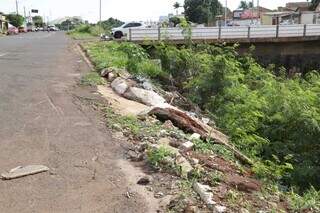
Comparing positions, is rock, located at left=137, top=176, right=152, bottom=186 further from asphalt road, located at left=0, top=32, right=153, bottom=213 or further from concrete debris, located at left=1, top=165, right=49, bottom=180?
concrete debris, located at left=1, top=165, right=49, bottom=180

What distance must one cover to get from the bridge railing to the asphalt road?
55.9ft

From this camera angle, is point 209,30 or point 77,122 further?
point 209,30

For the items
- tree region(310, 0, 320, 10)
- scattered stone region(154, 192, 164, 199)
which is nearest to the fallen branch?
scattered stone region(154, 192, 164, 199)

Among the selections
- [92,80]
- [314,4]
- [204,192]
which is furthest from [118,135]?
[314,4]

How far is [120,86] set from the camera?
11508 mm

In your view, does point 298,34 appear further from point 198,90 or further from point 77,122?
point 77,122

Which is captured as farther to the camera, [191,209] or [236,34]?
[236,34]

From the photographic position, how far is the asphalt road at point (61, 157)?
15.9ft

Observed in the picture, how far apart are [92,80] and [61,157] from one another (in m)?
6.65

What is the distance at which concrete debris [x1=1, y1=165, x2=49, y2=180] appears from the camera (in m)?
5.52

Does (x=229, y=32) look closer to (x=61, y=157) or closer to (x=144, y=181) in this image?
(x=61, y=157)

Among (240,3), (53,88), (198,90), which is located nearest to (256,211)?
(53,88)

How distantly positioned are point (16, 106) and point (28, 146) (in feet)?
9.10

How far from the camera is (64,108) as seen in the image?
915 cm
